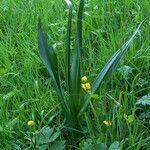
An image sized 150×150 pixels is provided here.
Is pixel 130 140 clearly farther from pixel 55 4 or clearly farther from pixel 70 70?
pixel 55 4

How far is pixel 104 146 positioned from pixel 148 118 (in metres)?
0.31

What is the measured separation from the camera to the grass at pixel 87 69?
152 cm

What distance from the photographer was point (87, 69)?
6.23 feet

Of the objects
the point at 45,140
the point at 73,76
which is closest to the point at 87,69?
the point at 73,76

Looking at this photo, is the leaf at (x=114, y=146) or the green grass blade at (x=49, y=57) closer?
the leaf at (x=114, y=146)

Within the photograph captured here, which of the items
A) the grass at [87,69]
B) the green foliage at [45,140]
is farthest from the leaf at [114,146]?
the green foliage at [45,140]

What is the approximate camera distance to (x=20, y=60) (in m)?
2.12

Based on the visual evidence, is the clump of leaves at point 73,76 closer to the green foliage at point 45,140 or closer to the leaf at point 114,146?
the green foliage at point 45,140

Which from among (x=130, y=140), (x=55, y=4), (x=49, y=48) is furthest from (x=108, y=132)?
(x=55, y=4)

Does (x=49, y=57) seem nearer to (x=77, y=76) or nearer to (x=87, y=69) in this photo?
(x=77, y=76)

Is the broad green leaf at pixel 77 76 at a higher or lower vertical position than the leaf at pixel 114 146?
higher

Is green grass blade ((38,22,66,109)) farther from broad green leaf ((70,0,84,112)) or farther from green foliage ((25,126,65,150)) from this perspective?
green foliage ((25,126,65,150))

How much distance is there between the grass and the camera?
4.99ft

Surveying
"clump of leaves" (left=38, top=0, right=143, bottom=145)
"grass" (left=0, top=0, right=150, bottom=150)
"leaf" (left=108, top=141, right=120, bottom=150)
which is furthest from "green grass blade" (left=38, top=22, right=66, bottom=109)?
"leaf" (left=108, top=141, right=120, bottom=150)
